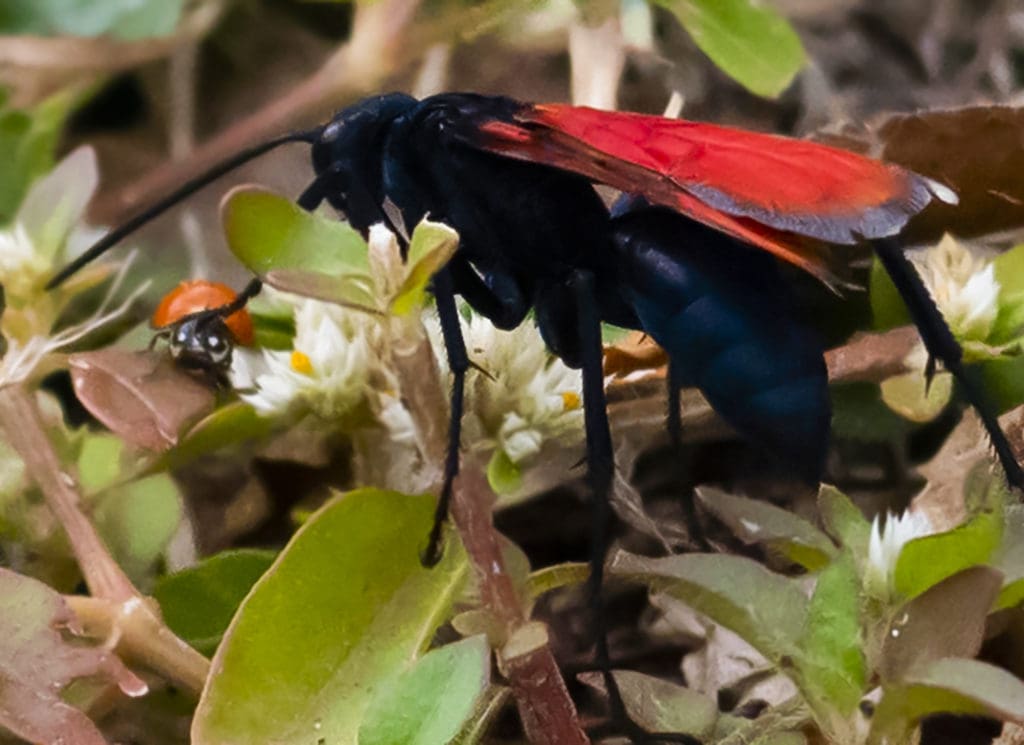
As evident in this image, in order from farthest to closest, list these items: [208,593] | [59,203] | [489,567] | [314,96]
Result: [314,96]
[59,203]
[208,593]
[489,567]

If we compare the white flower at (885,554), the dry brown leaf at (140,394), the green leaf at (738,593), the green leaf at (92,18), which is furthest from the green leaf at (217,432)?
the green leaf at (92,18)

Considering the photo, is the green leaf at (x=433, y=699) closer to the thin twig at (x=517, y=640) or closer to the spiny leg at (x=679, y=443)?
the thin twig at (x=517, y=640)

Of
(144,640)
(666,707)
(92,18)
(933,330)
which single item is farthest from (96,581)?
(92,18)

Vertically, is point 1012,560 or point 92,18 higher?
point 92,18

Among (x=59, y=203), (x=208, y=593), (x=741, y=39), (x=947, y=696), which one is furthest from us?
(x=741, y=39)

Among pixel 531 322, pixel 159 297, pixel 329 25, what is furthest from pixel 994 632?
pixel 329 25

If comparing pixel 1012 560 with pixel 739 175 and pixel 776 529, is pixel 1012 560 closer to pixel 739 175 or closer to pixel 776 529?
pixel 776 529

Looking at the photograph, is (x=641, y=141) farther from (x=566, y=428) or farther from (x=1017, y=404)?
(x=1017, y=404)
